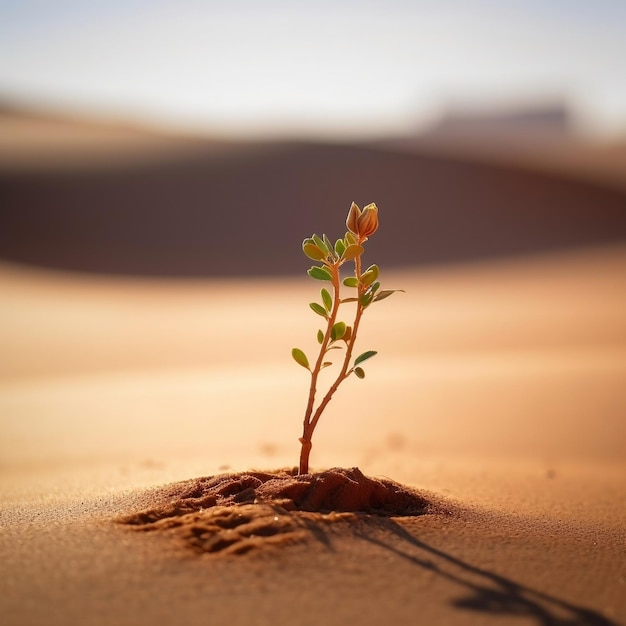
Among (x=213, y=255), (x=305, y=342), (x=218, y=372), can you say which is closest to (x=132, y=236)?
(x=213, y=255)

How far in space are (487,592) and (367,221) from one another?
1224mm

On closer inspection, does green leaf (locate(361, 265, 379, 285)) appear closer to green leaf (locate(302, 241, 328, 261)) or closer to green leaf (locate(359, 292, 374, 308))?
green leaf (locate(359, 292, 374, 308))

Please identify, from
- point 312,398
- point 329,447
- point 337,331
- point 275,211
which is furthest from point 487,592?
point 275,211

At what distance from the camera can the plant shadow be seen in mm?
1844

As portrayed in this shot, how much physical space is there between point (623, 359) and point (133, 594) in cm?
709

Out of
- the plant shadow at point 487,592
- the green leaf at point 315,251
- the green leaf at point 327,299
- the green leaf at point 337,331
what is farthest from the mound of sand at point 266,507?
the green leaf at point 315,251

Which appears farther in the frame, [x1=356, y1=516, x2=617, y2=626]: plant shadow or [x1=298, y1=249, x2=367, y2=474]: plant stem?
[x1=298, y1=249, x2=367, y2=474]: plant stem

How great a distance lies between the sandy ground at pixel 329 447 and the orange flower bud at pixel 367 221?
983 millimetres

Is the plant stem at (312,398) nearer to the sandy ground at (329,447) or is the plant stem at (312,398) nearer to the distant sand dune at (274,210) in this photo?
the sandy ground at (329,447)

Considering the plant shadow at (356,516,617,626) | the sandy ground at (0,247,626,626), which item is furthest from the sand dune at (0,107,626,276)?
the plant shadow at (356,516,617,626)

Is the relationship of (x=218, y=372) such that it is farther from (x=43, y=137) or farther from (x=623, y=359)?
(x=43, y=137)

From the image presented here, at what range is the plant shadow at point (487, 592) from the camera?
1.84 metres

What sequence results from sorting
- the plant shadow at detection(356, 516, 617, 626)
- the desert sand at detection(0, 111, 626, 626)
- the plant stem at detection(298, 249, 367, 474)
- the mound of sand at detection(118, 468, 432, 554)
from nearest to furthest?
the plant shadow at detection(356, 516, 617, 626)
the desert sand at detection(0, 111, 626, 626)
the mound of sand at detection(118, 468, 432, 554)
the plant stem at detection(298, 249, 367, 474)

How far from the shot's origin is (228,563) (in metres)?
2.09
